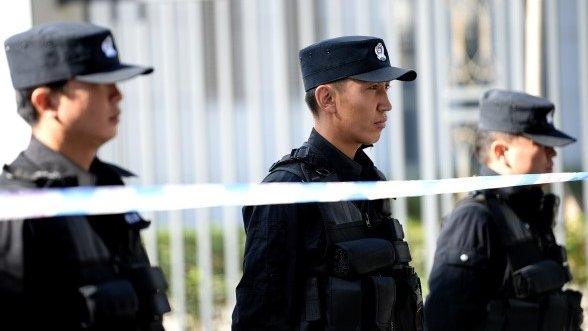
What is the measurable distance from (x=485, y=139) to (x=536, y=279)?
21.1 inches

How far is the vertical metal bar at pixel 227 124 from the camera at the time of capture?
17.2 ft

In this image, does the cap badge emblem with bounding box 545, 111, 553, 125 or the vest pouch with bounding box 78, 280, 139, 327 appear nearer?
the vest pouch with bounding box 78, 280, 139, 327

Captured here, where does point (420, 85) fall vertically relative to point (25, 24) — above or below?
below

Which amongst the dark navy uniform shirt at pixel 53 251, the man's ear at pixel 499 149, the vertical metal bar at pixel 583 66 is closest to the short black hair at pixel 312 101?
the dark navy uniform shirt at pixel 53 251

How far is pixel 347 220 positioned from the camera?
2697 mm

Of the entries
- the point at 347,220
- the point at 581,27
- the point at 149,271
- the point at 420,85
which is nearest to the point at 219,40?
the point at 420,85

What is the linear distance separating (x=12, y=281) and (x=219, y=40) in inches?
130

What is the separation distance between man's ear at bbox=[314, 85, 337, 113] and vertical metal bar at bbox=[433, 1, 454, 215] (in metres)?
2.50

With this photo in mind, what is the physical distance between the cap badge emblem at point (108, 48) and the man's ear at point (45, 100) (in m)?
0.13

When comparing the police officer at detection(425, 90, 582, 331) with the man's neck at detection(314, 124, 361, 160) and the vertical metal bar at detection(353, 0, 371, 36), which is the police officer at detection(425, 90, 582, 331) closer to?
the man's neck at detection(314, 124, 361, 160)

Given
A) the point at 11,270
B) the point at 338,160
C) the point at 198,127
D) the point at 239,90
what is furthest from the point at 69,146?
the point at 239,90

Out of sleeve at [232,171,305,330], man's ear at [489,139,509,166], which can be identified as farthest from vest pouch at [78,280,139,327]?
man's ear at [489,139,509,166]

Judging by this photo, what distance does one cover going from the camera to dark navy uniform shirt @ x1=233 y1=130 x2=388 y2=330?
8.46 feet

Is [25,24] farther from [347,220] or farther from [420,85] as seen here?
[420,85]
